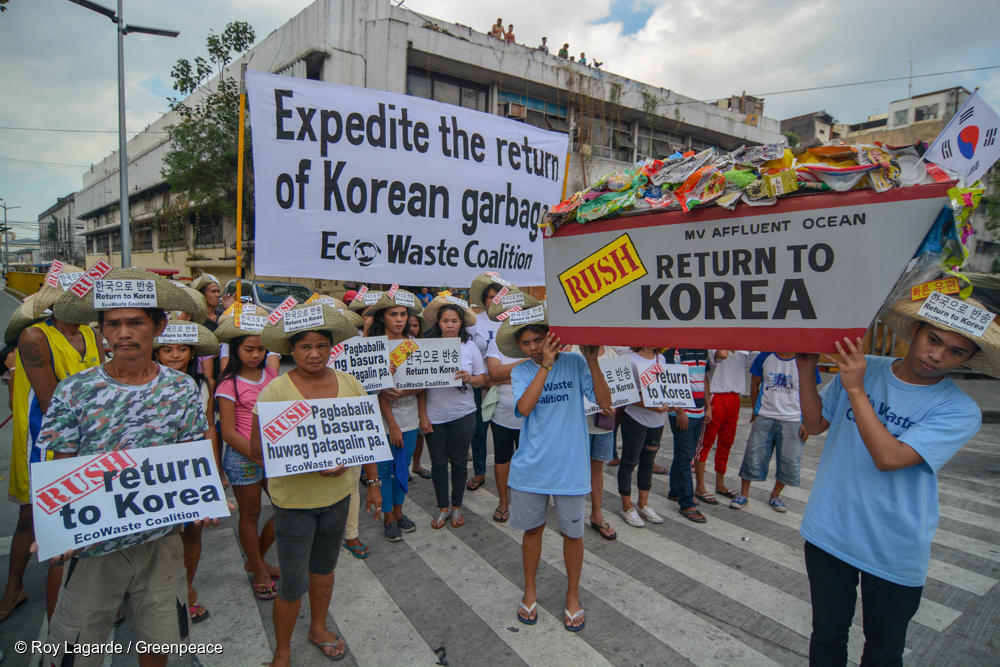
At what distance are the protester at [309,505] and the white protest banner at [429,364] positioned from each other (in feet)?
4.09

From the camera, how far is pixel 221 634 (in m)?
3.07

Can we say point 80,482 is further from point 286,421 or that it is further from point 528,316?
point 528,316

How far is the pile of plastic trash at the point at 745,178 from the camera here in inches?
66.9

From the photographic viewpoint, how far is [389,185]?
4.29 meters

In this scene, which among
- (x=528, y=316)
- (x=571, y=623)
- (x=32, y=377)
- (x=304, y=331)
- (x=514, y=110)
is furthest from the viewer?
(x=514, y=110)

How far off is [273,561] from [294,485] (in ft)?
5.84

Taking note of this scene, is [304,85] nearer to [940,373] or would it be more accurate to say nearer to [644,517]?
[940,373]

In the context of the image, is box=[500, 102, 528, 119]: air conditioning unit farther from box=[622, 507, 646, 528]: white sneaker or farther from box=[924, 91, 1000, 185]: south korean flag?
box=[924, 91, 1000, 185]: south korean flag

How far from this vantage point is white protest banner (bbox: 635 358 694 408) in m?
4.48

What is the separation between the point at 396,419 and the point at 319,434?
5.46ft

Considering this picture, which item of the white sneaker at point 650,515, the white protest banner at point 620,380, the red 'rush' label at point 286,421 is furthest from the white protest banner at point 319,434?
the white sneaker at point 650,515

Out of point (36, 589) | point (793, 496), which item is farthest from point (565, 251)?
point (793, 496)

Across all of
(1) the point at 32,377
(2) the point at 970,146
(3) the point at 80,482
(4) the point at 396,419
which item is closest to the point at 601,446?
(4) the point at 396,419

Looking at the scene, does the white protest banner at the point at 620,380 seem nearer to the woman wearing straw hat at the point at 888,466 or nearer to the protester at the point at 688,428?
the protester at the point at 688,428
